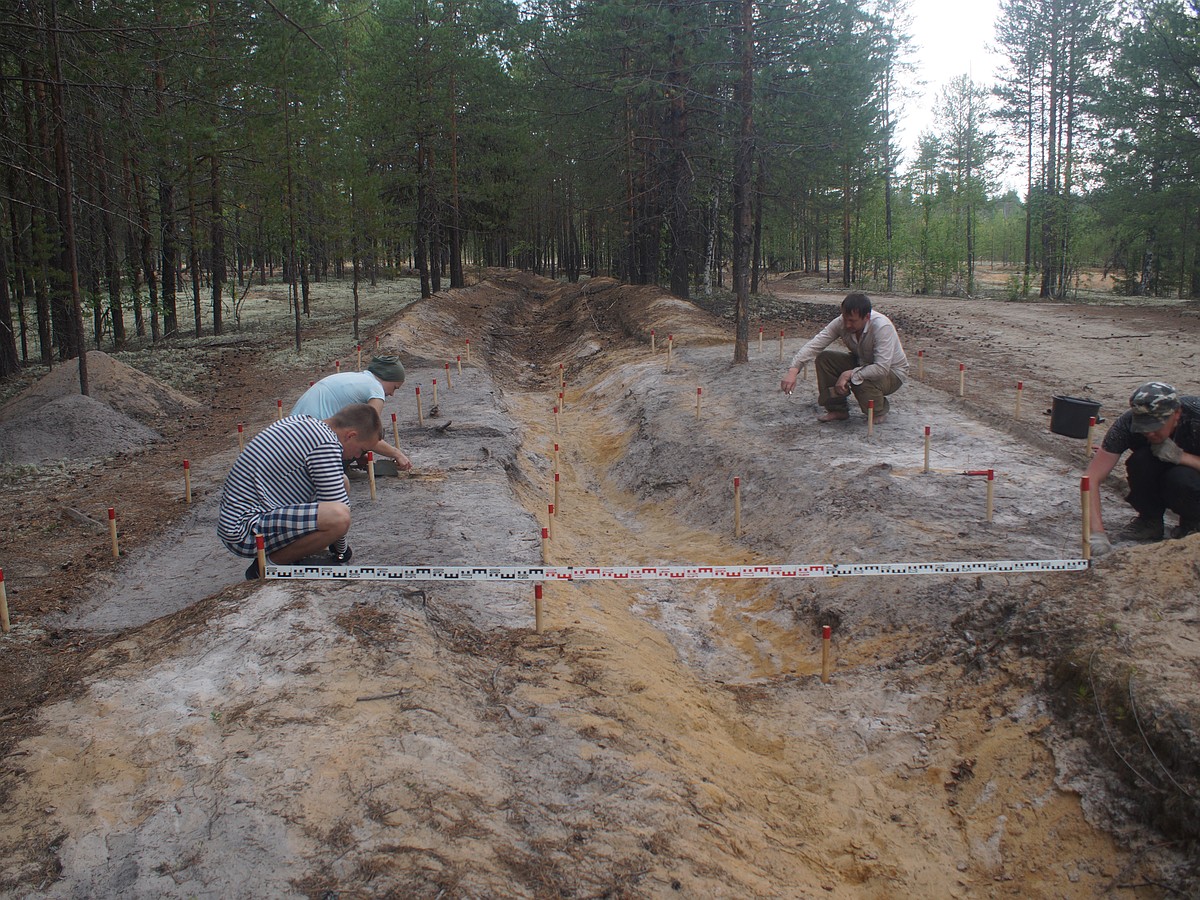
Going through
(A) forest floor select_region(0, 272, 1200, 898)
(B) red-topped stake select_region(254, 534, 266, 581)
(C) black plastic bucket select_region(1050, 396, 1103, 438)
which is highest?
(C) black plastic bucket select_region(1050, 396, 1103, 438)

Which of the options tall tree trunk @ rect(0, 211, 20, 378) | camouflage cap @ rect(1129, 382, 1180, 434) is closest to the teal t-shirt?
camouflage cap @ rect(1129, 382, 1180, 434)

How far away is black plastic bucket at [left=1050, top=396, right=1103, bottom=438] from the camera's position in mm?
9062

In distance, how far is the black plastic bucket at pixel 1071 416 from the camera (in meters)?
9.06

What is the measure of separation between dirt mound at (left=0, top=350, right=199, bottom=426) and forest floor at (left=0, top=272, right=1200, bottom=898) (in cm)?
296

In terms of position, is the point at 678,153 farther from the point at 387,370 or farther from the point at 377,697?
the point at 377,697

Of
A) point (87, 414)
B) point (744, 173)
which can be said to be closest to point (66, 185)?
point (87, 414)

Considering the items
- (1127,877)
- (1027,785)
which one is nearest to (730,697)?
(1027,785)

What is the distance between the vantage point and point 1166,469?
5.93 m

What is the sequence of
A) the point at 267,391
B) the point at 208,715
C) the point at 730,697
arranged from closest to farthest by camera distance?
1. the point at 208,715
2. the point at 730,697
3. the point at 267,391

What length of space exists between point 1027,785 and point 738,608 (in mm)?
3306

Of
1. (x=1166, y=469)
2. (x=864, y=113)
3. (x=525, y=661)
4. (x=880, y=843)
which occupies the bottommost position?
(x=880, y=843)

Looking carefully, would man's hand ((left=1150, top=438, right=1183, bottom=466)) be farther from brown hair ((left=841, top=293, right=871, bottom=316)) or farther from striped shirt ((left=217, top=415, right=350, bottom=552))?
striped shirt ((left=217, top=415, right=350, bottom=552))

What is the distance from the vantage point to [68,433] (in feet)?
37.9

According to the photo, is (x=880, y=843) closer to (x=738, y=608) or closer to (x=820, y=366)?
(x=738, y=608)
